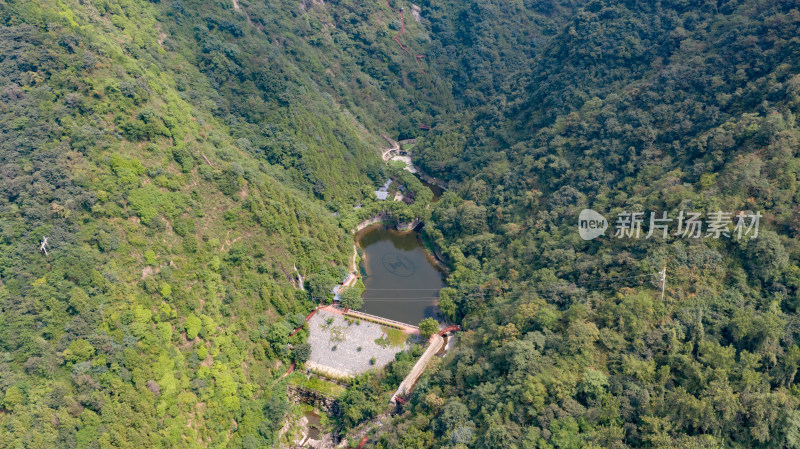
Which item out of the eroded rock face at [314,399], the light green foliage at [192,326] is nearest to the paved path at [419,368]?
the eroded rock face at [314,399]

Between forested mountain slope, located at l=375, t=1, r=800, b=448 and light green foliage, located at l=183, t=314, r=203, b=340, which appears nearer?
forested mountain slope, located at l=375, t=1, r=800, b=448

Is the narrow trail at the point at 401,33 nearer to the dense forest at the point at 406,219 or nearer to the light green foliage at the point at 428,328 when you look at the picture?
the dense forest at the point at 406,219

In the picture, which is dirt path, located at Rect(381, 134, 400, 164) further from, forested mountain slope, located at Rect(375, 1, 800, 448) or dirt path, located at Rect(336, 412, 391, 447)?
dirt path, located at Rect(336, 412, 391, 447)

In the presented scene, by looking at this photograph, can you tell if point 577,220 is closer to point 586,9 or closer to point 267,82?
point 586,9

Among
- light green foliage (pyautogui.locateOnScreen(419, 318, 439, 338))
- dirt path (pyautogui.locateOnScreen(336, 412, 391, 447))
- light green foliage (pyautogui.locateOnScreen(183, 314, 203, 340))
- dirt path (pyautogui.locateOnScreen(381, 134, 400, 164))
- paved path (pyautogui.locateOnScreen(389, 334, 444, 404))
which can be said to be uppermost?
dirt path (pyautogui.locateOnScreen(381, 134, 400, 164))

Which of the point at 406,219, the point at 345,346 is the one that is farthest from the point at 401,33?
the point at 345,346

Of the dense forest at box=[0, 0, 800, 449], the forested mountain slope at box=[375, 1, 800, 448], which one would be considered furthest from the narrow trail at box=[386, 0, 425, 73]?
the forested mountain slope at box=[375, 1, 800, 448]

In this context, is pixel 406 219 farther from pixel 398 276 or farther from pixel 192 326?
pixel 192 326

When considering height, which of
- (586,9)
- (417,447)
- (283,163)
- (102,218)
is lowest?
(102,218)

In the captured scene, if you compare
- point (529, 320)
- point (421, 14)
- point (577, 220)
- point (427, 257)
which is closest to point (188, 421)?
point (529, 320)
